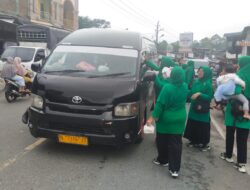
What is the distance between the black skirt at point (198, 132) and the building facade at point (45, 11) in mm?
27310

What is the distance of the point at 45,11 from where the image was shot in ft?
130

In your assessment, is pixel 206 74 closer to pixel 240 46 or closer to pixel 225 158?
pixel 225 158

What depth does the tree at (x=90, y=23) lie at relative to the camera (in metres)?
66.4

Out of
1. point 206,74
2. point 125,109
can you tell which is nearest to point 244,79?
point 206,74

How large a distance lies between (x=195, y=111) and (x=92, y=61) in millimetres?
2196

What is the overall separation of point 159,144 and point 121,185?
1.15 metres

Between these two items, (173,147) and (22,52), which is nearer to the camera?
(173,147)

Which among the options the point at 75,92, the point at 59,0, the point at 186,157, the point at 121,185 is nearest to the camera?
the point at 121,185

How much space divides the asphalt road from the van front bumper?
0.42m

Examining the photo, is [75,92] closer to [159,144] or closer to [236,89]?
[159,144]

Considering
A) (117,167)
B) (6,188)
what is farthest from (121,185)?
(6,188)

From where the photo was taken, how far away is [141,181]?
15.9 feet

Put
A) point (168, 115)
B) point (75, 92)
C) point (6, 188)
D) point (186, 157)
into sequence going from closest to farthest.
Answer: point (6, 188) → point (168, 115) → point (75, 92) → point (186, 157)

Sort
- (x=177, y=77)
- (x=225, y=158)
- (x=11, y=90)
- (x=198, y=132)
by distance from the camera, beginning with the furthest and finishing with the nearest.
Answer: (x=11, y=90) < (x=198, y=132) < (x=225, y=158) < (x=177, y=77)
